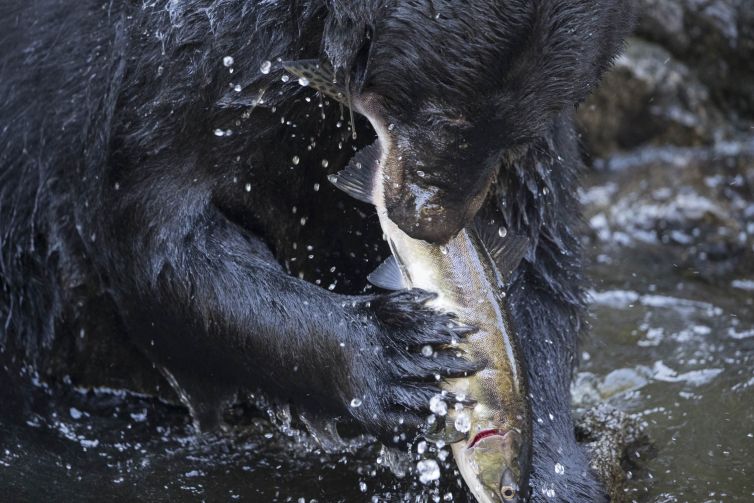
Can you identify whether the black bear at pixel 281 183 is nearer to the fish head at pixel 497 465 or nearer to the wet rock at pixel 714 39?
the fish head at pixel 497 465

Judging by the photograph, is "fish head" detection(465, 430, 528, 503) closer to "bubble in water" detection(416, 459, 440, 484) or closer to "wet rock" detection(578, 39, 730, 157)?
"bubble in water" detection(416, 459, 440, 484)

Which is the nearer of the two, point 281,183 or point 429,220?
point 429,220

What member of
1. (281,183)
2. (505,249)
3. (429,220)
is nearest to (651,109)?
(281,183)

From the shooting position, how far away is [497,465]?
3.07 m

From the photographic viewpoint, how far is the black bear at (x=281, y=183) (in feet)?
10.1

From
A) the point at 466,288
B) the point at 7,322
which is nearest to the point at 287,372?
the point at 466,288

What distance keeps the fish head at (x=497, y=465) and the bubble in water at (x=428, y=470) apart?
62 centimetres

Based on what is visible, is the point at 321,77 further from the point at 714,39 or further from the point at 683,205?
the point at 714,39

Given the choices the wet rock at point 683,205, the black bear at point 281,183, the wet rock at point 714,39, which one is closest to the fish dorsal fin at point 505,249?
the black bear at point 281,183

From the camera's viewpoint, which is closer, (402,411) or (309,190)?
(402,411)

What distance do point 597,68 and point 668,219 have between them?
3241 millimetres

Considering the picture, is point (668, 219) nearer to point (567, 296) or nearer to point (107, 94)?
point (567, 296)

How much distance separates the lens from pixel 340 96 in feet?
10.8

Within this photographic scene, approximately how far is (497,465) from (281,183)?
1.23 metres
